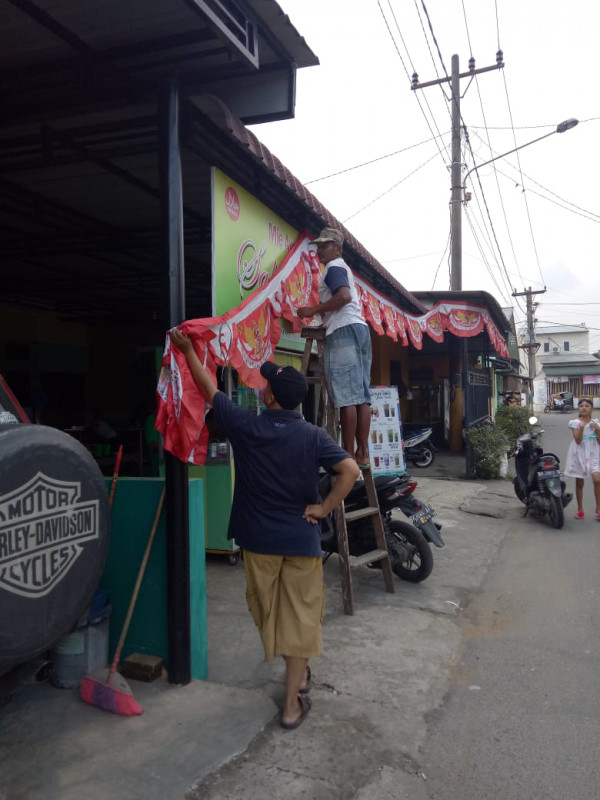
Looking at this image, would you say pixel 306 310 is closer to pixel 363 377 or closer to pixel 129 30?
pixel 363 377

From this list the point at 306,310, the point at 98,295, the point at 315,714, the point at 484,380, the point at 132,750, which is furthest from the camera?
the point at 484,380

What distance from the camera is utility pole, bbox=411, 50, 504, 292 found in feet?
45.7

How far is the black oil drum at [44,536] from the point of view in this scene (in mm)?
2262

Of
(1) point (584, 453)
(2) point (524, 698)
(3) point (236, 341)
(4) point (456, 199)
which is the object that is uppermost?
(4) point (456, 199)

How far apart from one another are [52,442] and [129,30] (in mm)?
2232

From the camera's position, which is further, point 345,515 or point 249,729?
point 345,515

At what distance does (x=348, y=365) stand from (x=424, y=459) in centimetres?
903

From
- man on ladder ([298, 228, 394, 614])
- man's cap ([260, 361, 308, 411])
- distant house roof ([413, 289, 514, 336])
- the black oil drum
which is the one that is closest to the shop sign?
Result: man on ladder ([298, 228, 394, 614])

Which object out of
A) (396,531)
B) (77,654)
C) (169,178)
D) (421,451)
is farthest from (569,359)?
(77,654)

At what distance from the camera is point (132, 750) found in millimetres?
2740

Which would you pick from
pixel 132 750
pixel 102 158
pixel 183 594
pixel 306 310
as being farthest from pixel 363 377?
pixel 132 750

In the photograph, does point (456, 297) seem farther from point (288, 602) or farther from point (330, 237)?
point (288, 602)

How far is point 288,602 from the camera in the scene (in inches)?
120

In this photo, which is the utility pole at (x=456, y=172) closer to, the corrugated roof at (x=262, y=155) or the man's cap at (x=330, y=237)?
the corrugated roof at (x=262, y=155)
